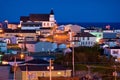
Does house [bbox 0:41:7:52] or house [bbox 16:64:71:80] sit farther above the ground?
house [bbox 0:41:7:52]

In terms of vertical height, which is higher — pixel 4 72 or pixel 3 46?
pixel 3 46

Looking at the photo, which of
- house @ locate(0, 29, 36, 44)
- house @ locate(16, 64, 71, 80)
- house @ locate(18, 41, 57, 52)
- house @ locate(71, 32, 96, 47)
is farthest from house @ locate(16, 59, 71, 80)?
house @ locate(0, 29, 36, 44)

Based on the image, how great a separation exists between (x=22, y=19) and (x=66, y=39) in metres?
12.2

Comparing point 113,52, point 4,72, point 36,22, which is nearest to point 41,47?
point 113,52

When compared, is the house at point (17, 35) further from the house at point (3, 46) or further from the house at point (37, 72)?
the house at point (37, 72)

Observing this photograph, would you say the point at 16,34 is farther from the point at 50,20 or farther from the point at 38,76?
the point at 38,76

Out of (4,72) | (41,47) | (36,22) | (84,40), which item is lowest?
(4,72)

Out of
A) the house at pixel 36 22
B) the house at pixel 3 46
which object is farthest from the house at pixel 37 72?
the house at pixel 36 22

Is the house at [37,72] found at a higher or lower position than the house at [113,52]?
lower

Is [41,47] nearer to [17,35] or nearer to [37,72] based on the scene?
[17,35]

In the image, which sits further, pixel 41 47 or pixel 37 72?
pixel 41 47

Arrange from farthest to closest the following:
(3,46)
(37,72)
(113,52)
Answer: (3,46) → (113,52) → (37,72)

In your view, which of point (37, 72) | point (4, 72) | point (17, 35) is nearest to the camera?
point (37, 72)

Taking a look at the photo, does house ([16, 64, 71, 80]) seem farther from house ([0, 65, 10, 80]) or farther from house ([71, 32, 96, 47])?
house ([71, 32, 96, 47])
